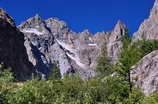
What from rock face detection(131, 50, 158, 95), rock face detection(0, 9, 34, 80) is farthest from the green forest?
rock face detection(0, 9, 34, 80)

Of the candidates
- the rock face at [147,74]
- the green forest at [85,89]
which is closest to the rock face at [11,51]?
the green forest at [85,89]

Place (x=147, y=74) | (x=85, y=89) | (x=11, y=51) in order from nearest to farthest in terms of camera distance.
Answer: (x=147, y=74)
(x=85, y=89)
(x=11, y=51)

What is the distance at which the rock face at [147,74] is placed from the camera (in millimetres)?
101206

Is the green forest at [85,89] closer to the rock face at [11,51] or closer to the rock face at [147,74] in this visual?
the rock face at [147,74]

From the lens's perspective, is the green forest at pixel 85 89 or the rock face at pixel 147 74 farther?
the rock face at pixel 147 74

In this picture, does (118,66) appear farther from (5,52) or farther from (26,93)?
(5,52)

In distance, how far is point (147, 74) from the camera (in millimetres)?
109312

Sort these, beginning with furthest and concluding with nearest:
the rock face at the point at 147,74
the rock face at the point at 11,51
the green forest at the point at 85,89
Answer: the rock face at the point at 11,51 → the rock face at the point at 147,74 → the green forest at the point at 85,89

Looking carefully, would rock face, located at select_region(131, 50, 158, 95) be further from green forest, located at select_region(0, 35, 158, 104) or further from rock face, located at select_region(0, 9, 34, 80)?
rock face, located at select_region(0, 9, 34, 80)

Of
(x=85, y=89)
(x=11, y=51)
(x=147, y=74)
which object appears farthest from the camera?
(x=11, y=51)

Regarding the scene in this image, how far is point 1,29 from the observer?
187875 millimetres

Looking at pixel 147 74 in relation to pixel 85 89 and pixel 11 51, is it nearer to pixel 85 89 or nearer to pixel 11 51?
pixel 85 89

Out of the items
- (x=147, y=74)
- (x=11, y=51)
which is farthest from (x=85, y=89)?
(x=11, y=51)

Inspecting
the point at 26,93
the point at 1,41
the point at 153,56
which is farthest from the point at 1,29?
the point at 26,93
